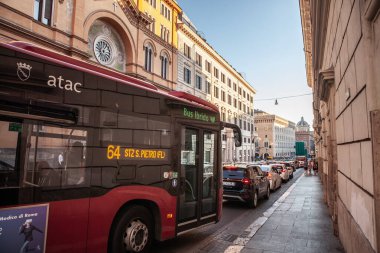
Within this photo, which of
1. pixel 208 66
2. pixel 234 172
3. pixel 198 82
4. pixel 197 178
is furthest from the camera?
pixel 208 66

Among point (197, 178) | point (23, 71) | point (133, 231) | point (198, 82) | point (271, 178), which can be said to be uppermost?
point (198, 82)

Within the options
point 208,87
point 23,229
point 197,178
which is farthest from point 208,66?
point 23,229

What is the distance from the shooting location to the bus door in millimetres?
6348

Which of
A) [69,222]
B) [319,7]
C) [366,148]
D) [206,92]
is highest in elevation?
[206,92]

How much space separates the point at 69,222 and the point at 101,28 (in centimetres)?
2428

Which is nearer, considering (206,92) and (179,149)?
(179,149)

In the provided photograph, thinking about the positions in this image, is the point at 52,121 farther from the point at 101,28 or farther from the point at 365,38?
the point at 101,28

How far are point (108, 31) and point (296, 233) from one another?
23.9m

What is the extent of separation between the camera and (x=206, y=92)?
4731 cm

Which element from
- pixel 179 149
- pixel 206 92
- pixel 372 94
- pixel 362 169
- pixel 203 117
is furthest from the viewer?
pixel 206 92

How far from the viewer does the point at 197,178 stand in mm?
6844

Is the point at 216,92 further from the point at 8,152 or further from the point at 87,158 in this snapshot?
the point at 8,152

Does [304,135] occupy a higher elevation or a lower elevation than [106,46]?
higher

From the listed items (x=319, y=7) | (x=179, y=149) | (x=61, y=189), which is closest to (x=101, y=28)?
(x=319, y=7)
